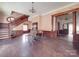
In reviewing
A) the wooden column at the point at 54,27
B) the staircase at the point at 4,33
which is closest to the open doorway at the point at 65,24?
the wooden column at the point at 54,27

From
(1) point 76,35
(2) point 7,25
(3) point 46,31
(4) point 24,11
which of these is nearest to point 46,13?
(3) point 46,31

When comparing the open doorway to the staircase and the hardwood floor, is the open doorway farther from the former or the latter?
the staircase

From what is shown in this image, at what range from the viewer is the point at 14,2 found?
4535 mm

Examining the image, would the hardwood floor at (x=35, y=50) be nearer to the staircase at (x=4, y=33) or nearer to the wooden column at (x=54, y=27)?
the staircase at (x=4, y=33)

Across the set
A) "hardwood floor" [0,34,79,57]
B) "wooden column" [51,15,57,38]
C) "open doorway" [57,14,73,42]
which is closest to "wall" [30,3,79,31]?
"wooden column" [51,15,57,38]

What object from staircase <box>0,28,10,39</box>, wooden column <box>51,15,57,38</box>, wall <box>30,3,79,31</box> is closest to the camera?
staircase <box>0,28,10,39</box>

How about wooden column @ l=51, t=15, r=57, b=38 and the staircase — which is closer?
the staircase

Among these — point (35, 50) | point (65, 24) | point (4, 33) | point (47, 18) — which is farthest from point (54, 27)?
point (35, 50)

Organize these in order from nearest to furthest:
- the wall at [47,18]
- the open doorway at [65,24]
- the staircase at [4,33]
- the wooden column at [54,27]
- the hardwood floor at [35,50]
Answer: the hardwood floor at [35,50]
the staircase at [4,33]
the wall at [47,18]
the wooden column at [54,27]
the open doorway at [65,24]

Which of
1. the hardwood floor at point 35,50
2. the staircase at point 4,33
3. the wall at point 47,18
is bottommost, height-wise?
the hardwood floor at point 35,50

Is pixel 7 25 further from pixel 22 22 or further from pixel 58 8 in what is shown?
pixel 58 8

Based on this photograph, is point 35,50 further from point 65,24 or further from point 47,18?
point 65,24

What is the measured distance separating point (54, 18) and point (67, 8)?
1503mm

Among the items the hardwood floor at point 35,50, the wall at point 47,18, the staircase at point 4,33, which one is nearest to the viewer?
the hardwood floor at point 35,50
